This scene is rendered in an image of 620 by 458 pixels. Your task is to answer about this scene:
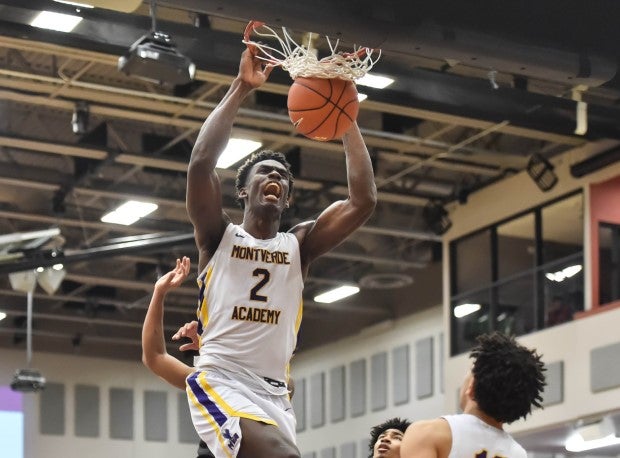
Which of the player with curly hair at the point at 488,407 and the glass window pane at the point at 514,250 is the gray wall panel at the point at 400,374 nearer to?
the glass window pane at the point at 514,250

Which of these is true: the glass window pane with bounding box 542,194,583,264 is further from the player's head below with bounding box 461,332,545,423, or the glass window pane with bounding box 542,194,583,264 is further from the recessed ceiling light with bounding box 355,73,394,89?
the player's head below with bounding box 461,332,545,423

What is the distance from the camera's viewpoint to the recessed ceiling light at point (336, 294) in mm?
22312

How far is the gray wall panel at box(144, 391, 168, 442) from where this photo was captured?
25.2 metres

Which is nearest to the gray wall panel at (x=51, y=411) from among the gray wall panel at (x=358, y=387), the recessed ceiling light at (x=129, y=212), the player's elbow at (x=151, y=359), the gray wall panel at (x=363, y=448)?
the gray wall panel at (x=358, y=387)

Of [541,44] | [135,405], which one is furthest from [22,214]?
[541,44]

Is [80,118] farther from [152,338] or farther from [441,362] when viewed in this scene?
[152,338]

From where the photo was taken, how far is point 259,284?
17.3 feet

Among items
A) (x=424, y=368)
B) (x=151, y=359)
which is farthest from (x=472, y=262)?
(x=151, y=359)

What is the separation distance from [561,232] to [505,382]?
13671 mm

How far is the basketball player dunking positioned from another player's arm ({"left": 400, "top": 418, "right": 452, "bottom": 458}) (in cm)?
64

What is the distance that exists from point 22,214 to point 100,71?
429cm

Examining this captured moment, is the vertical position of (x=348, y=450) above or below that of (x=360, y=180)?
above

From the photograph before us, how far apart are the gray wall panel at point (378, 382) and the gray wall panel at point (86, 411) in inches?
218

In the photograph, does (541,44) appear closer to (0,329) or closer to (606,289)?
(606,289)
